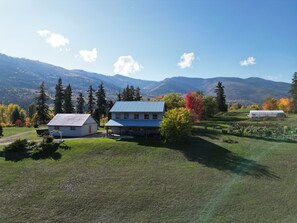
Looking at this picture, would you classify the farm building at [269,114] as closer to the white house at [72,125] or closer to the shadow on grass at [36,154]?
the white house at [72,125]

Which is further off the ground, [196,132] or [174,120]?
[174,120]

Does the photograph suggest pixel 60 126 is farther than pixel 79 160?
Yes

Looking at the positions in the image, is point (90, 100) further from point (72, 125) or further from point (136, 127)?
point (136, 127)

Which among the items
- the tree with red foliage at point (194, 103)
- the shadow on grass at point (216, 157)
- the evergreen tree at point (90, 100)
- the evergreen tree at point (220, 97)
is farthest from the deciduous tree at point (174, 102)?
the evergreen tree at point (220, 97)

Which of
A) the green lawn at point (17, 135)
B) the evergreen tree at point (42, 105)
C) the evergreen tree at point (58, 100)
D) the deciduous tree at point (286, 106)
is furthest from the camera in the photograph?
the deciduous tree at point (286, 106)

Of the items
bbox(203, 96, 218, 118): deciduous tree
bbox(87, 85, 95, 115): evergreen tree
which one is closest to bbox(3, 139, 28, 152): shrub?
bbox(87, 85, 95, 115): evergreen tree

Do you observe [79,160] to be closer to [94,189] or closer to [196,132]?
[94,189]

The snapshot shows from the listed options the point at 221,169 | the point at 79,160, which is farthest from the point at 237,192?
the point at 79,160
